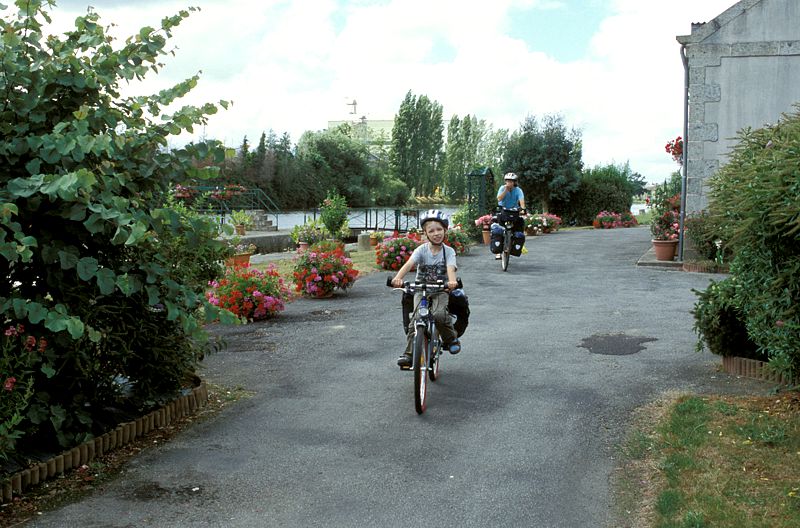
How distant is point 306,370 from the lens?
8.22 meters

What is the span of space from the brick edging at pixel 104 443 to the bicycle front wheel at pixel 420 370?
6.20ft

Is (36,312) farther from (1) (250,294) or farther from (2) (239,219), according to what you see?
(2) (239,219)

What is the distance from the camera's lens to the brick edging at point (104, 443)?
16.2 ft

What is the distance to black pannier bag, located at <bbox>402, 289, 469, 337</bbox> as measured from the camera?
291 inches

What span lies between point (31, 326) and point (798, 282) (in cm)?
555

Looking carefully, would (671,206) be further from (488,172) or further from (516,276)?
(488,172)

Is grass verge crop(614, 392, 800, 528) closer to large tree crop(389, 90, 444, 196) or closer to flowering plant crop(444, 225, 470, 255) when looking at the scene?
flowering plant crop(444, 225, 470, 255)

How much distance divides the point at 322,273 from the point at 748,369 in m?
7.29

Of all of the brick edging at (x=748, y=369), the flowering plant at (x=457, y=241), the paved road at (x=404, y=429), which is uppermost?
the flowering plant at (x=457, y=241)

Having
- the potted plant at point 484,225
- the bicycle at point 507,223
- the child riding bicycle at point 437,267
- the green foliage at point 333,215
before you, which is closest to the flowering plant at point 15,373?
the child riding bicycle at point 437,267

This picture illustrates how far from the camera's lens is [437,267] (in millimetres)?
7395

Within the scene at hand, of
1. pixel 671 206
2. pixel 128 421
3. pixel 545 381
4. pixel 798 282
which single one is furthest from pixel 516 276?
pixel 128 421

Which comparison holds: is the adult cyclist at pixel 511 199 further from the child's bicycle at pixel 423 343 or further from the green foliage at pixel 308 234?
the child's bicycle at pixel 423 343

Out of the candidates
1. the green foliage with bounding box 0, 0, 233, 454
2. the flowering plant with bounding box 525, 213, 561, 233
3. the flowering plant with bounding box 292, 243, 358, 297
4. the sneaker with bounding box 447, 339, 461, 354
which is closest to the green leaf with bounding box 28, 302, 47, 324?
the green foliage with bounding box 0, 0, 233, 454
